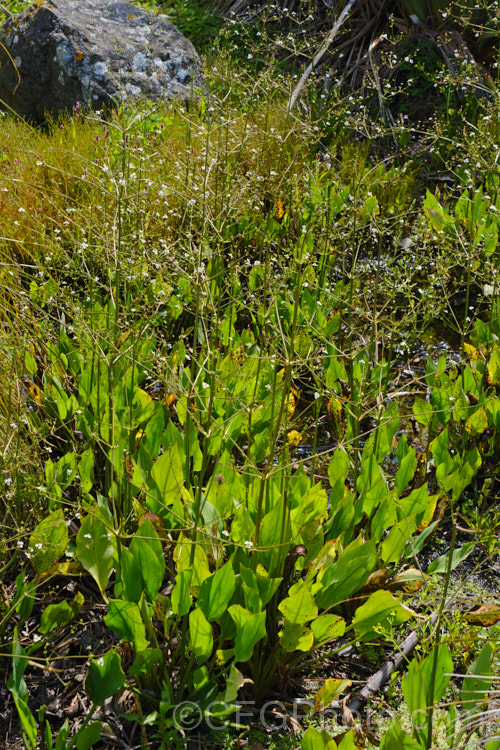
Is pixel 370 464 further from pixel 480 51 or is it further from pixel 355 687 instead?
pixel 480 51

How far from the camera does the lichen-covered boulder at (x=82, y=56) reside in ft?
20.9

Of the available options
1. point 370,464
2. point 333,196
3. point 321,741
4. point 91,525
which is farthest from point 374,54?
point 321,741

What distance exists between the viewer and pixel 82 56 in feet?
21.0

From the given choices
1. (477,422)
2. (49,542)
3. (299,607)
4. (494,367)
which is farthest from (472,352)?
(49,542)

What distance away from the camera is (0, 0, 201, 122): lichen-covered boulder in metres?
6.38

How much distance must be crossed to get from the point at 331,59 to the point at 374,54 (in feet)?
1.82

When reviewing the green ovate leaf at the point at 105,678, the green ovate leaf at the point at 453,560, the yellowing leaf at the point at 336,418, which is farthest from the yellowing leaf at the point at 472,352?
the green ovate leaf at the point at 105,678

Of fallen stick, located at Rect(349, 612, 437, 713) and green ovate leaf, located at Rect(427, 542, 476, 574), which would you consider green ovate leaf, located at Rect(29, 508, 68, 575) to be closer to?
fallen stick, located at Rect(349, 612, 437, 713)

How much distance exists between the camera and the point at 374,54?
6.64 metres

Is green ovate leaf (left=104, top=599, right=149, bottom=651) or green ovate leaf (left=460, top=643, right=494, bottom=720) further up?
green ovate leaf (left=460, top=643, right=494, bottom=720)

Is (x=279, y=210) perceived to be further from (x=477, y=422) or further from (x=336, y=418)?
(x=477, y=422)

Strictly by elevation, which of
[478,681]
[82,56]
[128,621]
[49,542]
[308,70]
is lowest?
[49,542]

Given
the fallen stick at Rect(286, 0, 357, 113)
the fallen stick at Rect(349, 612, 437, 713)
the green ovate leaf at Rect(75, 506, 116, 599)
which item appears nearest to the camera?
the fallen stick at Rect(349, 612, 437, 713)

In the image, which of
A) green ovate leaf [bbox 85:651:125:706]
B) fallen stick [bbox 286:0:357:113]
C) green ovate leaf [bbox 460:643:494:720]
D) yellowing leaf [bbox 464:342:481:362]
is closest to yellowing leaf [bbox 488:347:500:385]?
yellowing leaf [bbox 464:342:481:362]
